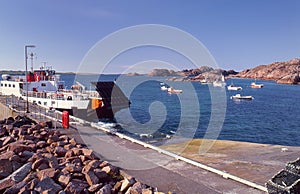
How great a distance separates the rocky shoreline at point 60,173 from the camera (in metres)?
6.68

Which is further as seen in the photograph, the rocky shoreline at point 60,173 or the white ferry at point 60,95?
the white ferry at point 60,95

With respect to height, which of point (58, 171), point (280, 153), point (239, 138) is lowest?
point (239, 138)

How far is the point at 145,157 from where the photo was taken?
371 inches

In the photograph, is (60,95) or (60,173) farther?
(60,95)

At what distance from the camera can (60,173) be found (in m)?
7.39

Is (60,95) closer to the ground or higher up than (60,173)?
higher up

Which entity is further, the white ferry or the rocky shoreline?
the white ferry

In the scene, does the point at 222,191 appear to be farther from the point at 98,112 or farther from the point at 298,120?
the point at 298,120

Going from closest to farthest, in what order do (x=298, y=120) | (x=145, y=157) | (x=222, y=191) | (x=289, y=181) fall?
(x=289, y=181)
(x=222, y=191)
(x=145, y=157)
(x=298, y=120)

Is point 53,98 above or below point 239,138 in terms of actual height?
above

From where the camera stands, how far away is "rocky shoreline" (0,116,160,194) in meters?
6.68

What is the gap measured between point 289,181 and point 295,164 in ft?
1.52

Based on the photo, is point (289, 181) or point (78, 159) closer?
point (289, 181)

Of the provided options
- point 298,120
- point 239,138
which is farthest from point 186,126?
point 298,120
